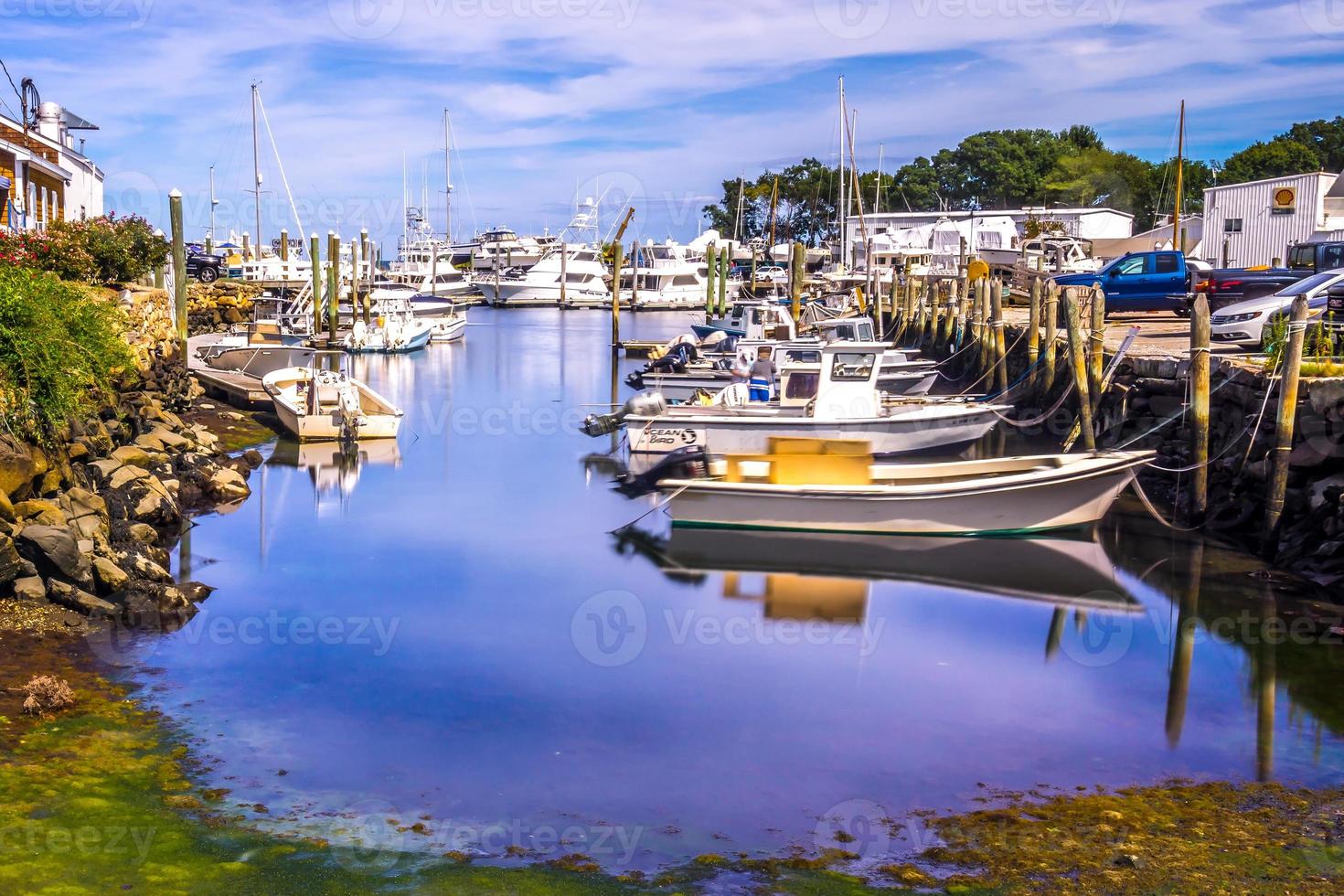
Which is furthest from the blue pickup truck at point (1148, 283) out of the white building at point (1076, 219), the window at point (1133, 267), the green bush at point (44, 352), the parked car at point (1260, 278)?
the white building at point (1076, 219)

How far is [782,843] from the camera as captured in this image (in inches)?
304

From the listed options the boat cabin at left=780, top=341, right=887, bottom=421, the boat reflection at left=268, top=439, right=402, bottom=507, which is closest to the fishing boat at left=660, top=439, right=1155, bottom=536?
the boat cabin at left=780, top=341, right=887, bottom=421

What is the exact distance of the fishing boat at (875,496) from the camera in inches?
614

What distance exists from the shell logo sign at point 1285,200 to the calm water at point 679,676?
25.8 meters

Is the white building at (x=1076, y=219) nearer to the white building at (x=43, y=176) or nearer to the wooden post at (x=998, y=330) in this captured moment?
the wooden post at (x=998, y=330)

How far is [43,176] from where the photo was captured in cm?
3338

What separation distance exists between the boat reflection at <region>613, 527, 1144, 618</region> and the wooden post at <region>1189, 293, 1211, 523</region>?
1558 millimetres

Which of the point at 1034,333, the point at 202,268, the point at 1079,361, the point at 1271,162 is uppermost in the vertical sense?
the point at 1271,162

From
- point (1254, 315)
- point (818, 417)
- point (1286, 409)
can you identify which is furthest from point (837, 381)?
point (1286, 409)

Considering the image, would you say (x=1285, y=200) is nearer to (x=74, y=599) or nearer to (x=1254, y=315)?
(x=1254, y=315)

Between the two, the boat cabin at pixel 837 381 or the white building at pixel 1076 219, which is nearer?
the boat cabin at pixel 837 381

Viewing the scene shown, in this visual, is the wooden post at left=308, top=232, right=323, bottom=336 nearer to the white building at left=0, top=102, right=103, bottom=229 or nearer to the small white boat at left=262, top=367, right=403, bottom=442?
the white building at left=0, top=102, right=103, bottom=229

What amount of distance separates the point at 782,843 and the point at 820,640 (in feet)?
16.8

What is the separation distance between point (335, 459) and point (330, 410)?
6.22ft
